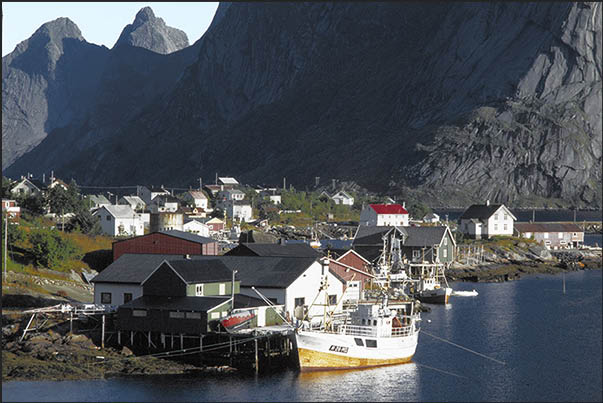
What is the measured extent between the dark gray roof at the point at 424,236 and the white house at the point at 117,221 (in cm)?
2738

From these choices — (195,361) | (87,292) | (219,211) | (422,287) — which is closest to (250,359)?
(195,361)

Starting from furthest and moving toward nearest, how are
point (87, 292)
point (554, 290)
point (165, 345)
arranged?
point (554, 290)
point (87, 292)
point (165, 345)

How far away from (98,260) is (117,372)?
31113 millimetres

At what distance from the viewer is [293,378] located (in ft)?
159

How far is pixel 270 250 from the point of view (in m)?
65.8

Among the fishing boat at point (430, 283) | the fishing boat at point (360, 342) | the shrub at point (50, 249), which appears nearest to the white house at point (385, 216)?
the fishing boat at point (430, 283)

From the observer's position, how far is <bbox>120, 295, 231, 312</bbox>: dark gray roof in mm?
51781

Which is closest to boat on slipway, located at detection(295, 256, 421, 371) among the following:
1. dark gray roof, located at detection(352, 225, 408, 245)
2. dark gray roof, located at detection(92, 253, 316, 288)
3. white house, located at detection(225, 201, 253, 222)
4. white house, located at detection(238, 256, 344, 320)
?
white house, located at detection(238, 256, 344, 320)

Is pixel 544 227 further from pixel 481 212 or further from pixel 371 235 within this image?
pixel 371 235

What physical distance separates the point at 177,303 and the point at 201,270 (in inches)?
131

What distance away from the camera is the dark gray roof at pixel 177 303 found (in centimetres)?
5178

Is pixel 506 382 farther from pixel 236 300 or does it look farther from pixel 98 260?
pixel 98 260

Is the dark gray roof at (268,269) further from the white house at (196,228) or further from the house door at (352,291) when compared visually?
the white house at (196,228)

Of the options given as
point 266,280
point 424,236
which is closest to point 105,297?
point 266,280
